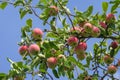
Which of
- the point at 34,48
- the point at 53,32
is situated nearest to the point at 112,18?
the point at 53,32

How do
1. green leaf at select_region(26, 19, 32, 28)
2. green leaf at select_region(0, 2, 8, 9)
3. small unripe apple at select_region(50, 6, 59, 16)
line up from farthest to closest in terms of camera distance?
green leaf at select_region(0, 2, 8, 9) < small unripe apple at select_region(50, 6, 59, 16) < green leaf at select_region(26, 19, 32, 28)

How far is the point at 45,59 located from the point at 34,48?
0.44 feet

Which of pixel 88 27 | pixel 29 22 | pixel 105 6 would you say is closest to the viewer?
pixel 88 27

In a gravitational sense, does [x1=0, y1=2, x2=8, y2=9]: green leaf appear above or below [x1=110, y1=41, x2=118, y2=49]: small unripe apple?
above

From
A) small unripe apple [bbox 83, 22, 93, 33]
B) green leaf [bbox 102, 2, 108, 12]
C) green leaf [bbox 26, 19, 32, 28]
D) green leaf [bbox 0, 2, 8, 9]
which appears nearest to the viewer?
small unripe apple [bbox 83, 22, 93, 33]

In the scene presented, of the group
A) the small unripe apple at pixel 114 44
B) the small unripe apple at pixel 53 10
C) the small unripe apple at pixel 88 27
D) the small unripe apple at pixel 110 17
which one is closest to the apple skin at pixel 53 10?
the small unripe apple at pixel 53 10

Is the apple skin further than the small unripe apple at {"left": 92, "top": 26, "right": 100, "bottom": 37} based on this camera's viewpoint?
Yes

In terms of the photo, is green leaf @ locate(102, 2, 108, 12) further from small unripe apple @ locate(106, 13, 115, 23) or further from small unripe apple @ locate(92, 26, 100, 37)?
small unripe apple @ locate(92, 26, 100, 37)

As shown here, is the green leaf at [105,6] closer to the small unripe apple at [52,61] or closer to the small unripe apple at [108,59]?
the small unripe apple at [108,59]

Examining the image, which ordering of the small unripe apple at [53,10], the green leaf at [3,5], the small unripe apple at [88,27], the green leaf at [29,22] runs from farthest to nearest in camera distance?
1. the green leaf at [3,5]
2. the small unripe apple at [53,10]
3. the green leaf at [29,22]
4. the small unripe apple at [88,27]

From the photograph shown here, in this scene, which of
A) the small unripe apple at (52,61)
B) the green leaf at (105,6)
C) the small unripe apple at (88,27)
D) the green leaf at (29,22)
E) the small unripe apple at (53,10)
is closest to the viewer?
the small unripe apple at (52,61)

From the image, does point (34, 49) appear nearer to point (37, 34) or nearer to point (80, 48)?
point (37, 34)

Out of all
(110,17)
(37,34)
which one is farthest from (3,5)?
(110,17)

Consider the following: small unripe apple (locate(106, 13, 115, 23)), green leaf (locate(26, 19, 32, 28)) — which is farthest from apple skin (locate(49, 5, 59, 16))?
small unripe apple (locate(106, 13, 115, 23))
